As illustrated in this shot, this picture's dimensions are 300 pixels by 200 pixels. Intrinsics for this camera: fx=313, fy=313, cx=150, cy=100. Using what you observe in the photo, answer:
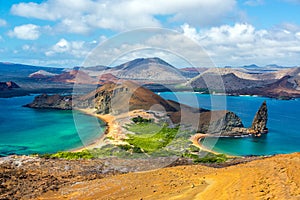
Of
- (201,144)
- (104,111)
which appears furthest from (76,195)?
(104,111)

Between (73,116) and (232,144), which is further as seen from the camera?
(73,116)

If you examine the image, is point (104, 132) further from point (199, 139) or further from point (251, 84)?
point (251, 84)

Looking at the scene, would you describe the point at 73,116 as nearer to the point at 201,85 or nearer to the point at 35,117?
the point at 35,117

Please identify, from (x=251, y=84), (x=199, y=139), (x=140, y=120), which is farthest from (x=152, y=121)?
(x=251, y=84)

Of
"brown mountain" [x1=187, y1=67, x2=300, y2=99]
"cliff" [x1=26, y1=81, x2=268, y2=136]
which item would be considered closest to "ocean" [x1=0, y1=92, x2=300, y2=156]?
"cliff" [x1=26, y1=81, x2=268, y2=136]

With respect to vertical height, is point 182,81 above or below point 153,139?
above

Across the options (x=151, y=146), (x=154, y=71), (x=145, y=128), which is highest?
(x=154, y=71)

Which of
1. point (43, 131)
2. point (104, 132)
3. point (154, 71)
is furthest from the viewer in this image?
point (154, 71)
